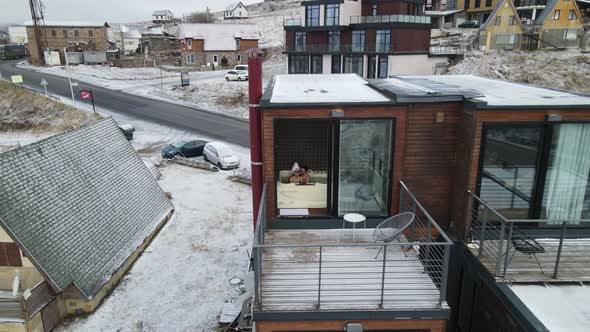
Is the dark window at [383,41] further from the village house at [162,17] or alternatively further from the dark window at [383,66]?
the village house at [162,17]

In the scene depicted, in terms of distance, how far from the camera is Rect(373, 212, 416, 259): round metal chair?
7.86 metres

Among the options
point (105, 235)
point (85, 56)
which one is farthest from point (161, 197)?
point (85, 56)

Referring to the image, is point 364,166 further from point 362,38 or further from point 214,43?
point 214,43

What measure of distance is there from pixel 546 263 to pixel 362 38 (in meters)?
44.7

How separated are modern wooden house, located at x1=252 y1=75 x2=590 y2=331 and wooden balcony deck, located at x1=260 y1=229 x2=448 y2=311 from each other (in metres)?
0.03

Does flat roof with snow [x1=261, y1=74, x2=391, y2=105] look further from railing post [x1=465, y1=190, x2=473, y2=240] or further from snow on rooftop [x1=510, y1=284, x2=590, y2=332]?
snow on rooftop [x1=510, y1=284, x2=590, y2=332]

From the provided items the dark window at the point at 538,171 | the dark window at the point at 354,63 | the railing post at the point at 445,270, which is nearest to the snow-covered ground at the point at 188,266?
the railing post at the point at 445,270

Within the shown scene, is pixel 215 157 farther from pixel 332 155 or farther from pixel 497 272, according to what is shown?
pixel 497 272

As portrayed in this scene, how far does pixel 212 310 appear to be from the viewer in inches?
519

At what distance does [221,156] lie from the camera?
28062 mm

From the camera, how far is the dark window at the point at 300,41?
52844 millimetres

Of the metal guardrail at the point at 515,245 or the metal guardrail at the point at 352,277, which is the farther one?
the metal guardrail at the point at 515,245

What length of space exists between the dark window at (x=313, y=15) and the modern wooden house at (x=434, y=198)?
44.2m

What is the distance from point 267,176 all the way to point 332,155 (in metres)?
1.58
